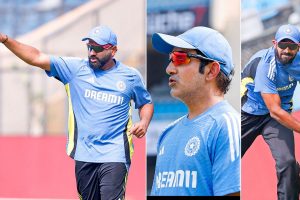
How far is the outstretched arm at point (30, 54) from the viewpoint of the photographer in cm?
669

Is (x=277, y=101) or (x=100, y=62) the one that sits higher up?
(x=100, y=62)

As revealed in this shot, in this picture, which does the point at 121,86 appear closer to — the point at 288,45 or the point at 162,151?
the point at 162,151

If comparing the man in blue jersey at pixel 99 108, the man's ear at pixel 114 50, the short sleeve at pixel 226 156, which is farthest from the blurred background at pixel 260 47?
the man's ear at pixel 114 50

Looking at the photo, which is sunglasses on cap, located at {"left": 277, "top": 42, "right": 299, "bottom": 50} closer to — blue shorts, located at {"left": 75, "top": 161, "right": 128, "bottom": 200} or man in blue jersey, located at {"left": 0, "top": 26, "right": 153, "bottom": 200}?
man in blue jersey, located at {"left": 0, "top": 26, "right": 153, "bottom": 200}

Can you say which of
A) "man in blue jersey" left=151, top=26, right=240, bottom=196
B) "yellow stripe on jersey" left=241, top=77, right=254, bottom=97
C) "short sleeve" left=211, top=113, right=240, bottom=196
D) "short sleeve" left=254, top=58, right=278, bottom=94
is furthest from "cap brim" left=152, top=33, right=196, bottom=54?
"short sleeve" left=254, top=58, right=278, bottom=94

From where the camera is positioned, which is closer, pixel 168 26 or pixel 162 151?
pixel 162 151

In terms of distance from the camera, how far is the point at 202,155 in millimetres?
5750

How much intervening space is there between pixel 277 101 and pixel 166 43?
3.40ft

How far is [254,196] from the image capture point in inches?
260

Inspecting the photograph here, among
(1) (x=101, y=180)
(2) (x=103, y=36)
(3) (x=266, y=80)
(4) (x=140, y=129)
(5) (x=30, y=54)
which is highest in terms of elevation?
(2) (x=103, y=36)

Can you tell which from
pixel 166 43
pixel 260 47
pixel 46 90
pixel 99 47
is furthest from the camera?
pixel 46 90

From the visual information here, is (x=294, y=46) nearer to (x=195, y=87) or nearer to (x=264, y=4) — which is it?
(x=264, y=4)

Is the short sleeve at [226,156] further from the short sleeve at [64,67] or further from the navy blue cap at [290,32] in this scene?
the short sleeve at [64,67]

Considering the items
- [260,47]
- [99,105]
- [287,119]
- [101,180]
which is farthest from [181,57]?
[101,180]
